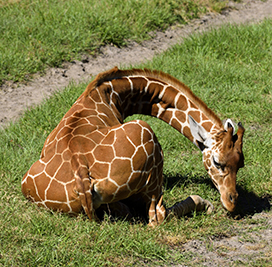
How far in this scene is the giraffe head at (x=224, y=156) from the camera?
14.3 ft

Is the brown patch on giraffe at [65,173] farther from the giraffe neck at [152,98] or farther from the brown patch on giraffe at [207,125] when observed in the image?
the brown patch on giraffe at [207,125]

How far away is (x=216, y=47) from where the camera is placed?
867 centimetres

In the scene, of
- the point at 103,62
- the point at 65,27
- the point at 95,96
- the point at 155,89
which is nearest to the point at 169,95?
the point at 155,89

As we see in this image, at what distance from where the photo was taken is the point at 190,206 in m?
4.57

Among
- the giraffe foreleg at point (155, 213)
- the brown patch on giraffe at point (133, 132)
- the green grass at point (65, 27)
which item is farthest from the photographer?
the green grass at point (65, 27)

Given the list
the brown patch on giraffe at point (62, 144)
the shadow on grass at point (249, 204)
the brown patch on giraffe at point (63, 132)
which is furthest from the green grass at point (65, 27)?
the shadow on grass at point (249, 204)

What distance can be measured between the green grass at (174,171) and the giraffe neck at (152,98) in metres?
0.76

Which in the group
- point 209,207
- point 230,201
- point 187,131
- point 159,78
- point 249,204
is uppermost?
point 159,78

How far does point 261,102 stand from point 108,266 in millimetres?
4407

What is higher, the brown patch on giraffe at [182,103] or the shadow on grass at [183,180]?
the brown patch on giraffe at [182,103]

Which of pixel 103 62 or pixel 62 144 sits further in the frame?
pixel 103 62

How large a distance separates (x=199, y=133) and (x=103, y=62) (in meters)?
4.45

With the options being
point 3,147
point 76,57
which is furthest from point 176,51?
point 3,147

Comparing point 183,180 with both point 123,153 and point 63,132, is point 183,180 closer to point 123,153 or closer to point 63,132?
point 123,153
